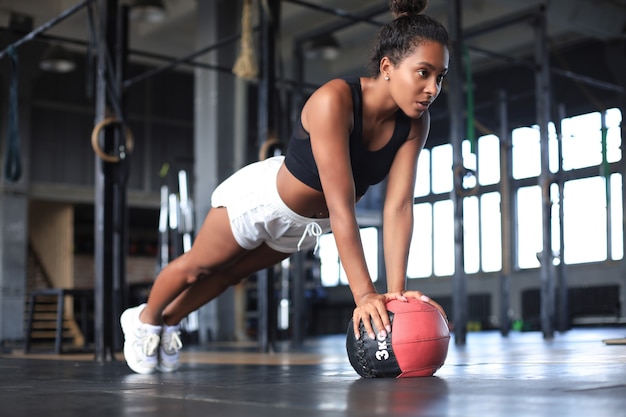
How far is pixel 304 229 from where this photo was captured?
2.41 m

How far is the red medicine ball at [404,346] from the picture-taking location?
181cm

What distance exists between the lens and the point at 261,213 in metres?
2.31

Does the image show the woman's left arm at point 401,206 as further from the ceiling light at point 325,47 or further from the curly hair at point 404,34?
the ceiling light at point 325,47

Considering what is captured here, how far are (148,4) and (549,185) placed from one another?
492cm

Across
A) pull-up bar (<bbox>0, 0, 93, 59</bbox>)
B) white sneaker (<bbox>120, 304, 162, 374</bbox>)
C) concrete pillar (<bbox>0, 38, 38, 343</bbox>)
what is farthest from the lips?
concrete pillar (<bbox>0, 38, 38, 343</bbox>)

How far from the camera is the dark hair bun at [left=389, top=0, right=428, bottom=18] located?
2.05m

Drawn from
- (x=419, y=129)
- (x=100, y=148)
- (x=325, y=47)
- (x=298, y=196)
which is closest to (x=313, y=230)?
(x=298, y=196)

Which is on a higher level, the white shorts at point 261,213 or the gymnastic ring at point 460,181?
the gymnastic ring at point 460,181

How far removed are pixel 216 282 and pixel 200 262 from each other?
203 millimetres

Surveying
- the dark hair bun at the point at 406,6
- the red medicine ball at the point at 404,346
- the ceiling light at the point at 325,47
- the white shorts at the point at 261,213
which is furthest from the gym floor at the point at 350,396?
the ceiling light at the point at 325,47

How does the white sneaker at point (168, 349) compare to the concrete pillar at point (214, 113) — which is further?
the concrete pillar at point (214, 113)

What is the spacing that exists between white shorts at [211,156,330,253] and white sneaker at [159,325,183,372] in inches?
18.1

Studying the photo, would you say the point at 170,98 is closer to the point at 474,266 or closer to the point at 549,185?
the point at 474,266

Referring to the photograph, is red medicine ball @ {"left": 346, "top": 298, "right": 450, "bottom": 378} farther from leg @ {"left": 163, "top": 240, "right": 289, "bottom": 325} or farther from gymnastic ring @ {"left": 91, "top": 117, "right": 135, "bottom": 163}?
gymnastic ring @ {"left": 91, "top": 117, "right": 135, "bottom": 163}
